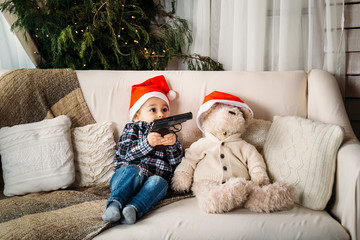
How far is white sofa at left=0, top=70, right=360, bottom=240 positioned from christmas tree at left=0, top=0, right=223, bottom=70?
11.0 inches

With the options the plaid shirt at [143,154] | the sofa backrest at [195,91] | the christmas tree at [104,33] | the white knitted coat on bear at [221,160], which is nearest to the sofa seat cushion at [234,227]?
the white knitted coat on bear at [221,160]

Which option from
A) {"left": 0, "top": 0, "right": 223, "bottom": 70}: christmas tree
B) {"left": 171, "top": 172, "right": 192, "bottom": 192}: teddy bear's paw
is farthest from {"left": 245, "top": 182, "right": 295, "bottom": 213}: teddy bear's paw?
{"left": 0, "top": 0, "right": 223, "bottom": 70}: christmas tree

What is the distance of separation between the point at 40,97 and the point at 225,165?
3.65 ft

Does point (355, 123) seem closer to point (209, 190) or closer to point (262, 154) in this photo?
point (262, 154)

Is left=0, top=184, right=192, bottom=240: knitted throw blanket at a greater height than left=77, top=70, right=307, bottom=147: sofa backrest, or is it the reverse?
left=77, top=70, right=307, bottom=147: sofa backrest

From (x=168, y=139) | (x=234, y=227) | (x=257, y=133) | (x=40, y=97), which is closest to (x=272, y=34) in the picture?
(x=257, y=133)

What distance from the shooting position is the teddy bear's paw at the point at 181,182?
52.6 inches

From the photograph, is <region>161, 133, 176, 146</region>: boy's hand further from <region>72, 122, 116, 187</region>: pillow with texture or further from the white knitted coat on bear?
<region>72, 122, 116, 187</region>: pillow with texture

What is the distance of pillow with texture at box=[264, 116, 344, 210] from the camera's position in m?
1.16

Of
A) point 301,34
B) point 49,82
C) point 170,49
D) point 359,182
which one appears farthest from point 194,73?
point 359,182

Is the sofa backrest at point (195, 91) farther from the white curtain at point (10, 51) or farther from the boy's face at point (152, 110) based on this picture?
the white curtain at point (10, 51)

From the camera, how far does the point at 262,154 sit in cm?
145

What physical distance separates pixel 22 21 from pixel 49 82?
1.67 feet

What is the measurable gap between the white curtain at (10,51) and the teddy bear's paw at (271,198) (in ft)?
6.07
